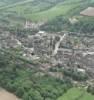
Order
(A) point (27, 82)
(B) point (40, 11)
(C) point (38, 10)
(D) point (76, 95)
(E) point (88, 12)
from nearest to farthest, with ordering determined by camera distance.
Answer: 1. (D) point (76, 95)
2. (A) point (27, 82)
3. (E) point (88, 12)
4. (B) point (40, 11)
5. (C) point (38, 10)

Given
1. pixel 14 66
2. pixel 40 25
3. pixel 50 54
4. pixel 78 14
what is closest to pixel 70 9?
pixel 78 14

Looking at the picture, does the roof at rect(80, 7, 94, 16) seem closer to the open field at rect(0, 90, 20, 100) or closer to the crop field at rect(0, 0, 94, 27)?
the crop field at rect(0, 0, 94, 27)

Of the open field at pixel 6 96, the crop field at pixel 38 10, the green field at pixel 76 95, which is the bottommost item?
the crop field at pixel 38 10

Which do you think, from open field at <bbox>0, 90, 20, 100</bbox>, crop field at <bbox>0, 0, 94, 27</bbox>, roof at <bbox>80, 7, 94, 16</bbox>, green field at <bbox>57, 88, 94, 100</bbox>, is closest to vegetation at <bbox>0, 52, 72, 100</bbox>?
open field at <bbox>0, 90, 20, 100</bbox>

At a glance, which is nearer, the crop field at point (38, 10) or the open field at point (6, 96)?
the open field at point (6, 96)

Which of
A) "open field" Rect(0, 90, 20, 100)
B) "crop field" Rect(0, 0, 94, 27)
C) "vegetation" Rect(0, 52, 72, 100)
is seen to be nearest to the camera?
"vegetation" Rect(0, 52, 72, 100)

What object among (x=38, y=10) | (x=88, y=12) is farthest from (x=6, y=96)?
(x=38, y=10)

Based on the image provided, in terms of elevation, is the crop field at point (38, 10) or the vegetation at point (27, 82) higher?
the vegetation at point (27, 82)

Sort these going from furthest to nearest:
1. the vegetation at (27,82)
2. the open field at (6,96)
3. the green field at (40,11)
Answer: the green field at (40,11) → the open field at (6,96) → the vegetation at (27,82)

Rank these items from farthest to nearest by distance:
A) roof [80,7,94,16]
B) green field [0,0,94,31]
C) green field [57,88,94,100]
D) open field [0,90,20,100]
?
green field [0,0,94,31] → roof [80,7,94,16] → open field [0,90,20,100] → green field [57,88,94,100]

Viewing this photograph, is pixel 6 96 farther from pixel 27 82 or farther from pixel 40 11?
pixel 40 11

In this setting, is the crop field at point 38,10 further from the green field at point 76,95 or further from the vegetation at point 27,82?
the green field at point 76,95

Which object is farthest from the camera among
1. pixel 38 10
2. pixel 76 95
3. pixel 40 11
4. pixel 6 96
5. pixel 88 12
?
pixel 38 10

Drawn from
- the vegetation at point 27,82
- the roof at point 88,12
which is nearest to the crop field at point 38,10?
the roof at point 88,12
